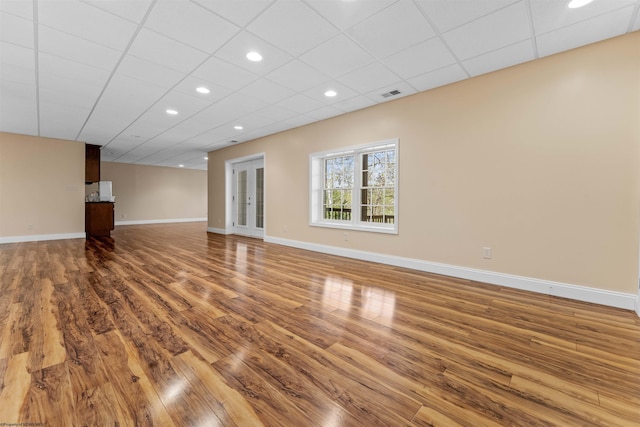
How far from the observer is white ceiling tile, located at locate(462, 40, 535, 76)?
277 cm

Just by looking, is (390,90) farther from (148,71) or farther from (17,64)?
(17,64)

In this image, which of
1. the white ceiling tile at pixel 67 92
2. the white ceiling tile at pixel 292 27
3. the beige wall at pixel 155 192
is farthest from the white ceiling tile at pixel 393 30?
the beige wall at pixel 155 192

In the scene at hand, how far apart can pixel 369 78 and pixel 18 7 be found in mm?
3411

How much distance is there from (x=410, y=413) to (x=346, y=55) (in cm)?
320

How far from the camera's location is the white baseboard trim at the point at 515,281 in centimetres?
259

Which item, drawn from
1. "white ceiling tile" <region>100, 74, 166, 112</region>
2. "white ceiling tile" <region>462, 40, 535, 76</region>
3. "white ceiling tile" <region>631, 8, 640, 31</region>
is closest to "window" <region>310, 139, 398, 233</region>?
"white ceiling tile" <region>462, 40, 535, 76</region>

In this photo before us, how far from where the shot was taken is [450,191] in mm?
3623

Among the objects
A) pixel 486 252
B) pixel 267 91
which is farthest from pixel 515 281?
pixel 267 91

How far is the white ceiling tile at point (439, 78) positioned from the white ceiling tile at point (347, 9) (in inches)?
54.8

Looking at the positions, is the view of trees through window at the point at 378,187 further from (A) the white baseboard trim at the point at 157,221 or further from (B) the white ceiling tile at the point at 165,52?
(A) the white baseboard trim at the point at 157,221

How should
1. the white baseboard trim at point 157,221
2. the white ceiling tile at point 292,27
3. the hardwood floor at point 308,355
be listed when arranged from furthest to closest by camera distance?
the white baseboard trim at point 157,221, the white ceiling tile at point 292,27, the hardwood floor at point 308,355

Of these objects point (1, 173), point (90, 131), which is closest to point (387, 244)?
point (90, 131)

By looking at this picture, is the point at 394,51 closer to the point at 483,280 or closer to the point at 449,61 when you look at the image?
the point at 449,61

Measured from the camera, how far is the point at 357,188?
4809mm
